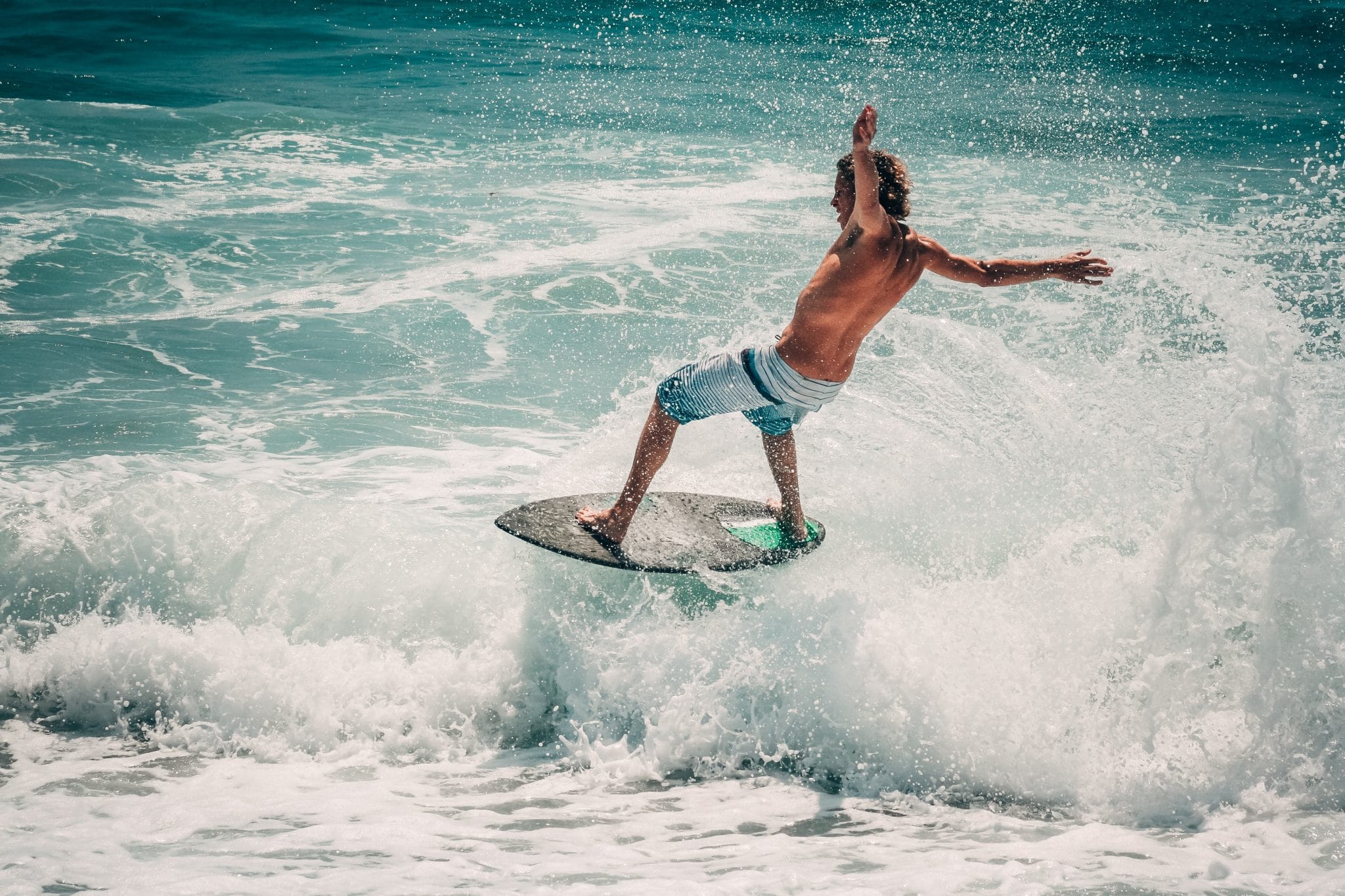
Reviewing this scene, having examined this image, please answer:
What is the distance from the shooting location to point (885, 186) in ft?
14.4

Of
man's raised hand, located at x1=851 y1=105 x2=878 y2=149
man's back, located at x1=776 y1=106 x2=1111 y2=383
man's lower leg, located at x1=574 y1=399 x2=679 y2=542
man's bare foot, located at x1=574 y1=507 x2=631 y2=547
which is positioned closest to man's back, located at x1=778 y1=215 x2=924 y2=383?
man's back, located at x1=776 y1=106 x2=1111 y2=383

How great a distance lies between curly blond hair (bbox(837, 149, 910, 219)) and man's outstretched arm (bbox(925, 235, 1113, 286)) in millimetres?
197

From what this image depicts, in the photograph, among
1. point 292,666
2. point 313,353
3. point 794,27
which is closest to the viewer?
point 292,666

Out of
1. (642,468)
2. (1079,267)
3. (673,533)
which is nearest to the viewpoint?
(1079,267)

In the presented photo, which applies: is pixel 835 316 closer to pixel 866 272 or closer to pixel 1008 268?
pixel 866 272

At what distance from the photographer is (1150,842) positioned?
3.94m

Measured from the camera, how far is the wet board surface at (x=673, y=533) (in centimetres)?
502

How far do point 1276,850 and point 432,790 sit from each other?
3.28 meters

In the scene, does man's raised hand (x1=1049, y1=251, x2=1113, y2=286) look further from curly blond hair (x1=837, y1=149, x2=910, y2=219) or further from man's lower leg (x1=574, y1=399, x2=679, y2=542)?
man's lower leg (x1=574, y1=399, x2=679, y2=542)

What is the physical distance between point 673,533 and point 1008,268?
80.1 inches

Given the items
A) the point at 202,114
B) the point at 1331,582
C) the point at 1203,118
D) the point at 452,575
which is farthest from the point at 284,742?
the point at 1203,118

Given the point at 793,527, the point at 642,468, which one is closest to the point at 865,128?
the point at 642,468

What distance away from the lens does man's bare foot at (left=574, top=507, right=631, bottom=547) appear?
515cm

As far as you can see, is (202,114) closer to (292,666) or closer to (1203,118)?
(292,666)
